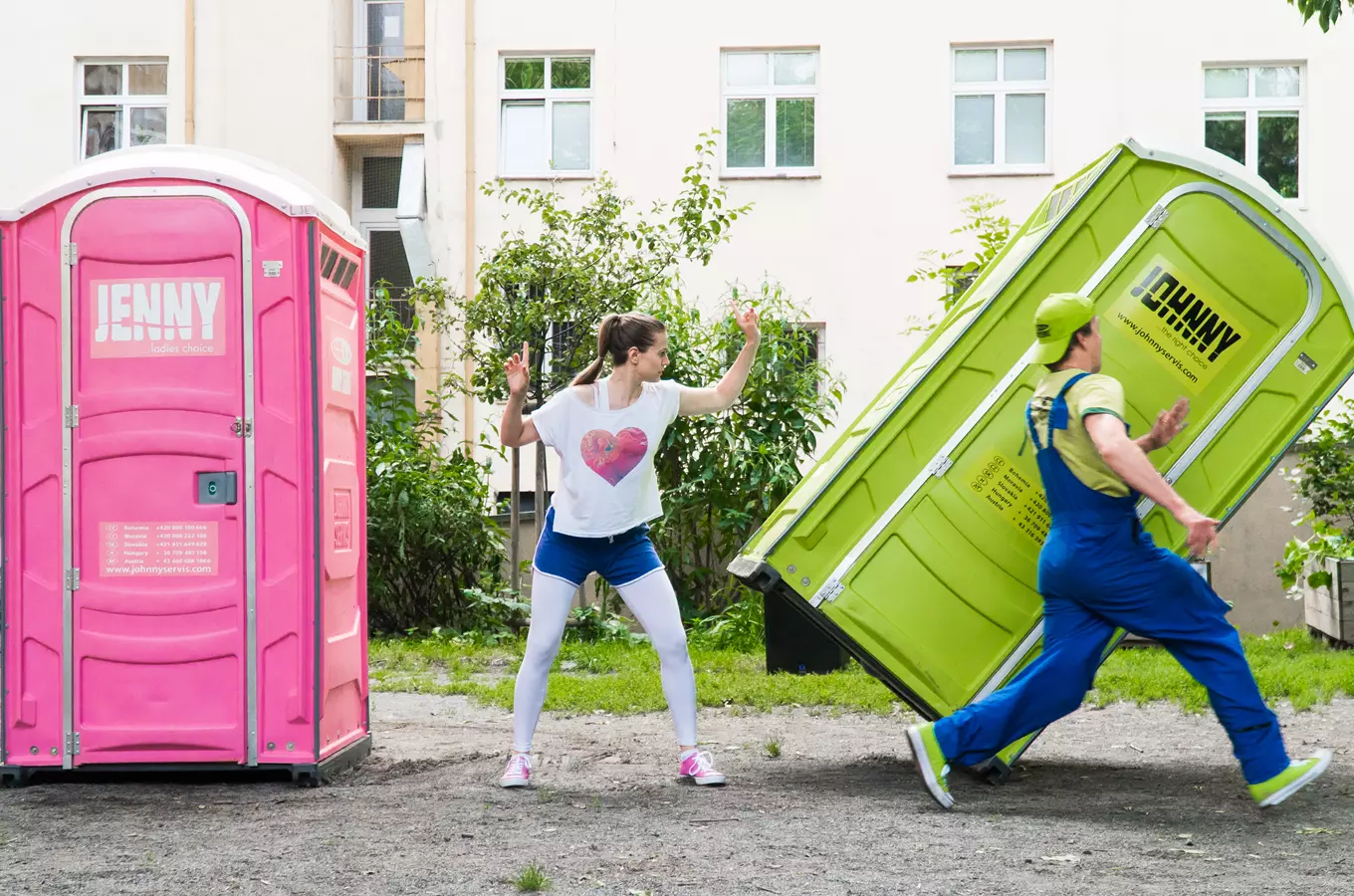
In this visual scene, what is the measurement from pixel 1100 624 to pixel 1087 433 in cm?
68

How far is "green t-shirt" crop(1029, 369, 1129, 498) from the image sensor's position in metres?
4.75

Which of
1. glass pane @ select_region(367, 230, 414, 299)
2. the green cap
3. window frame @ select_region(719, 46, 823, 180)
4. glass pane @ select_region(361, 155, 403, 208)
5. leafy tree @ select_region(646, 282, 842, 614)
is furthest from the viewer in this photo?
glass pane @ select_region(367, 230, 414, 299)

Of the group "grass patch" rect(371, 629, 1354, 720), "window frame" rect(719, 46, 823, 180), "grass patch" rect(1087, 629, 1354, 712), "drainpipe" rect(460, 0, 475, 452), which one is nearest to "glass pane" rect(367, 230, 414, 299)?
"drainpipe" rect(460, 0, 475, 452)

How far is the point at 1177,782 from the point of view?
554cm

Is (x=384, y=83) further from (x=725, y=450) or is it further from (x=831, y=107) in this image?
(x=725, y=450)

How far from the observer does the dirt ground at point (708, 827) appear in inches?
159

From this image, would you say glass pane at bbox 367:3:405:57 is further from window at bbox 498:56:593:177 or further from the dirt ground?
the dirt ground

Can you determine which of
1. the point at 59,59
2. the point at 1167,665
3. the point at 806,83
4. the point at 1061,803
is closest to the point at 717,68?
the point at 806,83

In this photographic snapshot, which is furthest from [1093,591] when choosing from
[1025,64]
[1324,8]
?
[1025,64]

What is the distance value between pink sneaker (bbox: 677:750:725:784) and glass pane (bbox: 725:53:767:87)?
12.6m

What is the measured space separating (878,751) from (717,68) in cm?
1189

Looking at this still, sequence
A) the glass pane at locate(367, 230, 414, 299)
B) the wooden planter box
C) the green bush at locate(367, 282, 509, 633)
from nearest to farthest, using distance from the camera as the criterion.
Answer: the wooden planter box < the green bush at locate(367, 282, 509, 633) < the glass pane at locate(367, 230, 414, 299)

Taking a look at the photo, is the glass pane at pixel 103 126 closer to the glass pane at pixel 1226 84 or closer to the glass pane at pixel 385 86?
the glass pane at pixel 385 86

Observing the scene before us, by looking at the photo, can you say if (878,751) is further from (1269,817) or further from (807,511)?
(1269,817)
